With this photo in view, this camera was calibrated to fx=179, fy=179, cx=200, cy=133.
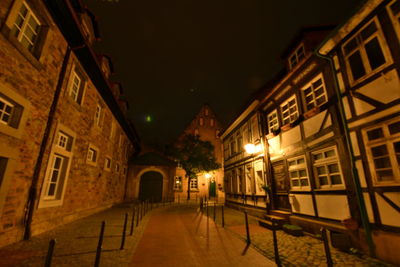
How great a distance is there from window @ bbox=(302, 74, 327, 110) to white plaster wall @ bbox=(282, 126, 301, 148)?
110 centimetres

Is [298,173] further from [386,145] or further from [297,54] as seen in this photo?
[297,54]

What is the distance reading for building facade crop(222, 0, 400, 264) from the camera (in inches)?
181

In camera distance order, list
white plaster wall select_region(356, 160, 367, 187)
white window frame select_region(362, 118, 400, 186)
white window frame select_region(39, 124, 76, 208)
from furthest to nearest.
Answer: white window frame select_region(39, 124, 76, 208)
white plaster wall select_region(356, 160, 367, 187)
white window frame select_region(362, 118, 400, 186)

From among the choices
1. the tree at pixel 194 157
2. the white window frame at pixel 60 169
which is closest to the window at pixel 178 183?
the tree at pixel 194 157

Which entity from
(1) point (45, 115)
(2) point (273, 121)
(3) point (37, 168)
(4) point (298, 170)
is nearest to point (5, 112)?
(1) point (45, 115)

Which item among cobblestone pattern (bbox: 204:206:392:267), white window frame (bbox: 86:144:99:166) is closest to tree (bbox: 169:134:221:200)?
white window frame (bbox: 86:144:99:166)

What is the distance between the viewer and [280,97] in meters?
9.32

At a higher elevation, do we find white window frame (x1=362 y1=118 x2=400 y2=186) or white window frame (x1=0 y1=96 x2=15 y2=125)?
white window frame (x1=0 y1=96 x2=15 y2=125)

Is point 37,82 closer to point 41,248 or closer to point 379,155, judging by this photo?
point 41,248

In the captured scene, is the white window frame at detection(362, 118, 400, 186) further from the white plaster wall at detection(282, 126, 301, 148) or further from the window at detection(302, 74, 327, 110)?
the white plaster wall at detection(282, 126, 301, 148)

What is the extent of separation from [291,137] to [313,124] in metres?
1.33

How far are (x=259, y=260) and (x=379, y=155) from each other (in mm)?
4317

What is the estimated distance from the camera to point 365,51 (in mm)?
5336

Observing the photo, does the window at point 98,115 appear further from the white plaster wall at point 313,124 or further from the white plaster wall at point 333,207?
the white plaster wall at point 333,207
